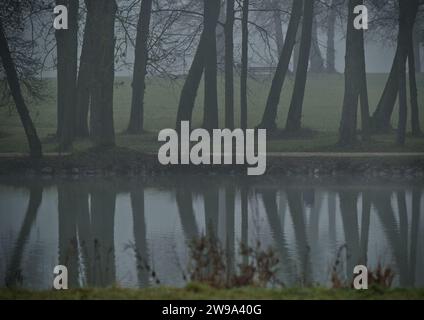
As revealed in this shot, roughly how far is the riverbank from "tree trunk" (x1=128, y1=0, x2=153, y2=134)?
6722 millimetres

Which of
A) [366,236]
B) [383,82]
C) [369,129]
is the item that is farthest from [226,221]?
[383,82]

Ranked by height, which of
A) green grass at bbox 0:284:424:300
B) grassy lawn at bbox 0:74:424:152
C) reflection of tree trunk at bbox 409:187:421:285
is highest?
grassy lawn at bbox 0:74:424:152

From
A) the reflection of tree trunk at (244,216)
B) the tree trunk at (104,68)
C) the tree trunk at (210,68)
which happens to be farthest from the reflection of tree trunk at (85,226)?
the tree trunk at (210,68)

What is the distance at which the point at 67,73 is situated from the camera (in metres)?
29.3

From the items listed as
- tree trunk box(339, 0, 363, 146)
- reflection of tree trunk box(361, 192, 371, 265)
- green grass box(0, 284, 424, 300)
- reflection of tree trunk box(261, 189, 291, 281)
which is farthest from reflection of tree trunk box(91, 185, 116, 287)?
tree trunk box(339, 0, 363, 146)

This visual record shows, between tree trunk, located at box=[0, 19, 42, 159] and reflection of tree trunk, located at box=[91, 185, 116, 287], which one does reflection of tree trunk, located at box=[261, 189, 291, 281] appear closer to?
reflection of tree trunk, located at box=[91, 185, 116, 287]

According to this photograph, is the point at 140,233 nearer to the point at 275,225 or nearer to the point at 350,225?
the point at 275,225

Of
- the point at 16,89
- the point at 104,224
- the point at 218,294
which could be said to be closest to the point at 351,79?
the point at 16,89

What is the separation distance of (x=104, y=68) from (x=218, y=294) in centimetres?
1854

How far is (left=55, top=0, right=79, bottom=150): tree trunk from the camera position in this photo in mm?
28219

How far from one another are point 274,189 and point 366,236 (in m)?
6.81

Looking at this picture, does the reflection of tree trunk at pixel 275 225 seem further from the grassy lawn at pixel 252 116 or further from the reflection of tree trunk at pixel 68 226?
the grassy lawn at pixel 252 116

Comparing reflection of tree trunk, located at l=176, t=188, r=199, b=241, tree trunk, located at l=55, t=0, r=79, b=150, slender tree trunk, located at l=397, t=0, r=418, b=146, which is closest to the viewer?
reflection of tree trunk, located at l=176, t=188, r=199, b=241
